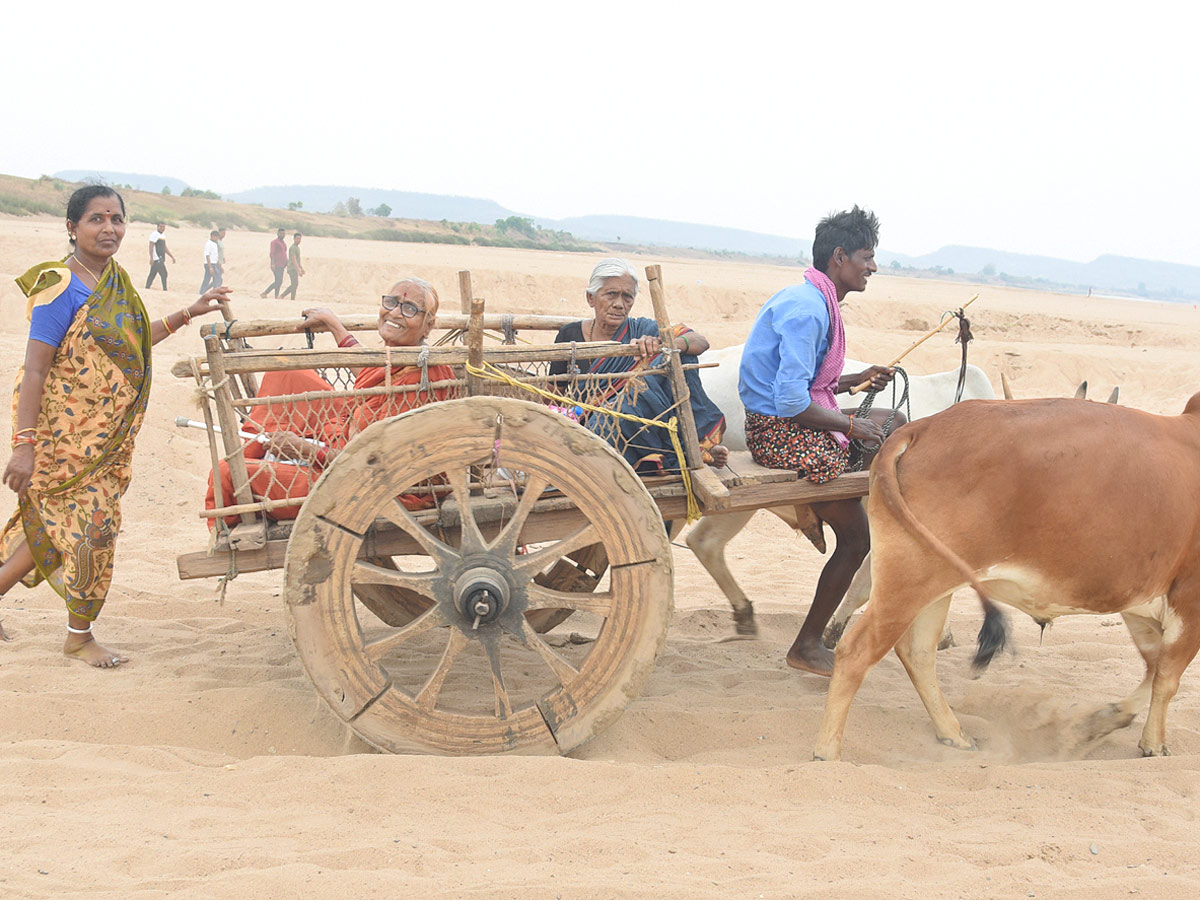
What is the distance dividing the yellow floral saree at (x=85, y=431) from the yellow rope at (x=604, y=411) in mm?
1525

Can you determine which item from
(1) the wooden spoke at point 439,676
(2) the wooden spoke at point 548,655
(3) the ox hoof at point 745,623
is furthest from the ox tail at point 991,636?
(1) the wooden spoke at point 439,676

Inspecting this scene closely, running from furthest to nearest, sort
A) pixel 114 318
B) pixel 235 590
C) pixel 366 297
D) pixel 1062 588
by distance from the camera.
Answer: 1. pixel 366 297
2. pixel 235 590
3. pixel 114 318
4. pixel 1062 588

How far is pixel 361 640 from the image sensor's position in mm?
3432

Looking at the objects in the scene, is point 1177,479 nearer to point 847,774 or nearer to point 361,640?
point 847,774

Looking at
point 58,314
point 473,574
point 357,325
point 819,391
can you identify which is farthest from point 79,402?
point 819,391

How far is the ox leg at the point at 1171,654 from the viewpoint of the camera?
381cm

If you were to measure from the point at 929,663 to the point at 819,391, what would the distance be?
1.18 m

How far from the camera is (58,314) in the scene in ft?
13.1

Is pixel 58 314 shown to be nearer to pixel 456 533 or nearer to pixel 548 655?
pixel 456 533

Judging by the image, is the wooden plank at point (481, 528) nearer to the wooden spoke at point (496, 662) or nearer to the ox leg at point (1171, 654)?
the wooden spoke at point (496, 662)

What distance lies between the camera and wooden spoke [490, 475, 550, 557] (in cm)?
341

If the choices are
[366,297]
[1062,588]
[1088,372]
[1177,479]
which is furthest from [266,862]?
[366,297]

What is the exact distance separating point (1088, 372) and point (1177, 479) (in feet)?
37.0

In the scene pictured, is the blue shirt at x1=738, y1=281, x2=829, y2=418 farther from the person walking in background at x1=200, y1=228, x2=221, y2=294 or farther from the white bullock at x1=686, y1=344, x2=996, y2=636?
the person walking in background at x1=200, y1=228, x2=221, y2=294
